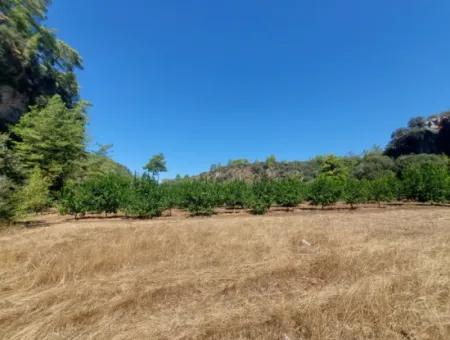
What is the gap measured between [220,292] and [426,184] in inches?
866

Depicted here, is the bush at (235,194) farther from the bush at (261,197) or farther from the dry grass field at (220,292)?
the dry grass field at (220,292)

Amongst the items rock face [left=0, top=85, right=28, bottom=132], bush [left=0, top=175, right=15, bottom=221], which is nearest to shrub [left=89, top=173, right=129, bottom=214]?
bush [left=0, top=175, right=15, bottom=221]

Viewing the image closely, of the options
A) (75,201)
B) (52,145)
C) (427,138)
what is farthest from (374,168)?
(52,145)

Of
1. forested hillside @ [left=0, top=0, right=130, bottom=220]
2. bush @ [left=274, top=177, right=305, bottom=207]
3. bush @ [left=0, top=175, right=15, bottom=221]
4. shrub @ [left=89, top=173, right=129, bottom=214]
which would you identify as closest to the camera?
bush @ [left=0, top=175, right=15, bottom=221]

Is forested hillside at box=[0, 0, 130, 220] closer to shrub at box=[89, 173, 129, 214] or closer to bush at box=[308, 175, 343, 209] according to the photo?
shrub at box=[89, 173, 129, 214]

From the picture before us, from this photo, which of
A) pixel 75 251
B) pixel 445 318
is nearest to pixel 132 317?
pixel 75 251

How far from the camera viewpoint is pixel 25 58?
21859mm

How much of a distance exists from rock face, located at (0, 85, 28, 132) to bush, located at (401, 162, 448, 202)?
32.6 m

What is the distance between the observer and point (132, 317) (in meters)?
2.39

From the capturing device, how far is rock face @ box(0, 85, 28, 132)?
19.7m

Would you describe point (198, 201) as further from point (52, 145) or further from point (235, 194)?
point (52, 145)

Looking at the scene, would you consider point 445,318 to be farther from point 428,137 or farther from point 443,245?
point 428,137

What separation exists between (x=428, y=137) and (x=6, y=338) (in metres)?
56.5

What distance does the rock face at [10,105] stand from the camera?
19703mm
